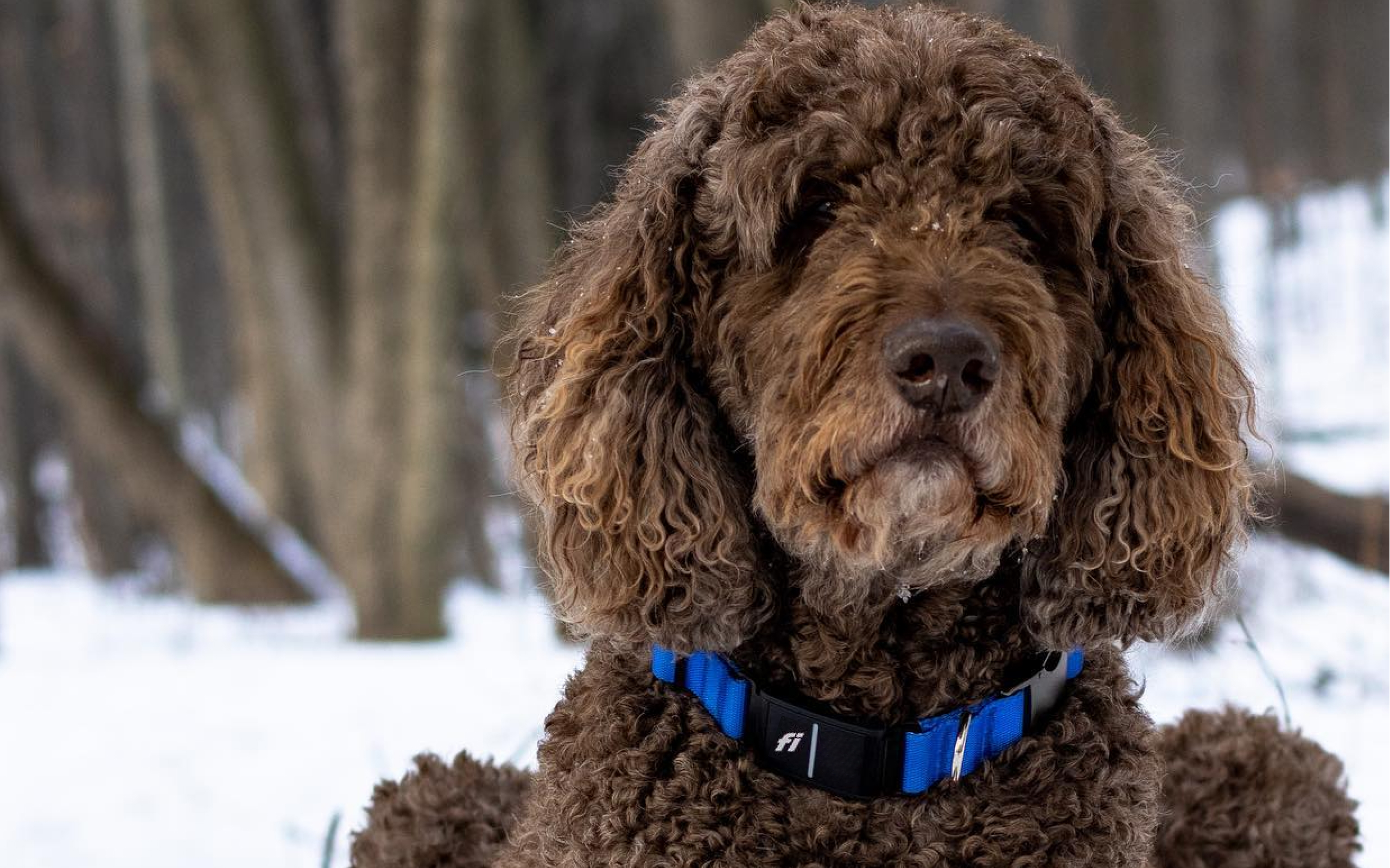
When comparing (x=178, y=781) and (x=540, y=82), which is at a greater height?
(x=540, y=82)

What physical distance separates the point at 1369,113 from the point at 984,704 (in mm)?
26015

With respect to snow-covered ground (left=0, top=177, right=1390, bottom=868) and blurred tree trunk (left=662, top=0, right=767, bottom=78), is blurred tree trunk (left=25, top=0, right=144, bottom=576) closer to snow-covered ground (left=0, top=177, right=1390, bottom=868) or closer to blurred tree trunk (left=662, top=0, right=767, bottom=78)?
snow-covered ground (left=0, top=177, right=1390, bottom=868)

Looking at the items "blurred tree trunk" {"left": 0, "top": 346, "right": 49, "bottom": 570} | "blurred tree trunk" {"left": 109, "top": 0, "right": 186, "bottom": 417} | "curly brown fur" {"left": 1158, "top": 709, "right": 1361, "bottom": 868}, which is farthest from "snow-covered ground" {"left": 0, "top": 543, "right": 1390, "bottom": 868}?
"blurred tree trunk" {"left": 0, "top": 346, "right": 49, "bottom": 570}

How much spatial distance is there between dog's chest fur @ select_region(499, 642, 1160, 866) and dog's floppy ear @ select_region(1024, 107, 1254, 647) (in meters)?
0.17

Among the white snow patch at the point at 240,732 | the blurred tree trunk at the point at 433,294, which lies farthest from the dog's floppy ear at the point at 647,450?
the blurred tree trunk at the point at 433,294

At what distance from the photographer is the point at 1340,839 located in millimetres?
2945

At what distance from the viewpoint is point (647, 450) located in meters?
2.42

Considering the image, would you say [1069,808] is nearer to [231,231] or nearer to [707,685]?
[707,685]

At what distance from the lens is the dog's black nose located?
2.04 metres

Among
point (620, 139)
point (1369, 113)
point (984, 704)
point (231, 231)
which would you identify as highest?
point (1369, 113)

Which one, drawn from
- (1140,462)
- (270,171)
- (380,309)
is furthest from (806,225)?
(270,171)

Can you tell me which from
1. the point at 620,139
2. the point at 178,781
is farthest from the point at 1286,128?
the point at 178,781

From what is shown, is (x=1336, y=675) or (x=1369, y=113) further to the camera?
(x=1369, y=113)

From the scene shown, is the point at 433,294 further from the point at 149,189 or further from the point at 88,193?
the point at 88,193
